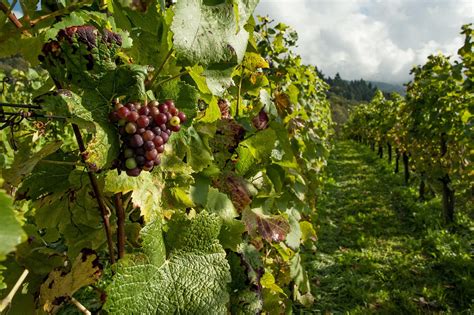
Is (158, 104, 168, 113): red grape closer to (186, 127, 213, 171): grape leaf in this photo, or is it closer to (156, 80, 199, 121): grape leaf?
(156, 80, 199, 121): grape leaf

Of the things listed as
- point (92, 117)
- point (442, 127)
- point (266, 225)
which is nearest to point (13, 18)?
point (92, 117)

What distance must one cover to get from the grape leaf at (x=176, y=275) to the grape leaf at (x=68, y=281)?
0.23 m

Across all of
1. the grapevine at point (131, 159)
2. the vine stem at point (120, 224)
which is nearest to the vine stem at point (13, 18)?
the grapevine at point (131, 159)

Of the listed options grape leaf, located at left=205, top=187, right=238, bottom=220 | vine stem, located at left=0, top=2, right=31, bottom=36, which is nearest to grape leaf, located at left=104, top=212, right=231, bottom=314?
grape leaf, located at left=205, top=187, right=238, bottom=220

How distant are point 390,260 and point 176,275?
6.12 m

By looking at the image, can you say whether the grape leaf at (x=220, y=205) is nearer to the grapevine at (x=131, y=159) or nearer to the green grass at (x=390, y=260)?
the grapevine at (x=131, y=159)

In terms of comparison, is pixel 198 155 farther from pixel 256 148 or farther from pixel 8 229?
pixel 8 229

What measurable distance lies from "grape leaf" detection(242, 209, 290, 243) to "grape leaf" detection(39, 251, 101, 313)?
0.84m

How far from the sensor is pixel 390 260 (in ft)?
20.9

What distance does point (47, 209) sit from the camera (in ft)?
4.37

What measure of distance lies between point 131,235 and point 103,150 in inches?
24.4

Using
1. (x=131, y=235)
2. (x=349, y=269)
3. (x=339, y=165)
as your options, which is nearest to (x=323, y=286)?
(x=349, y=269)

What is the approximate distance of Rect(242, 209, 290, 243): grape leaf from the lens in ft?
6.10

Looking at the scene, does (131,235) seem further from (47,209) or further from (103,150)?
(103,150)
